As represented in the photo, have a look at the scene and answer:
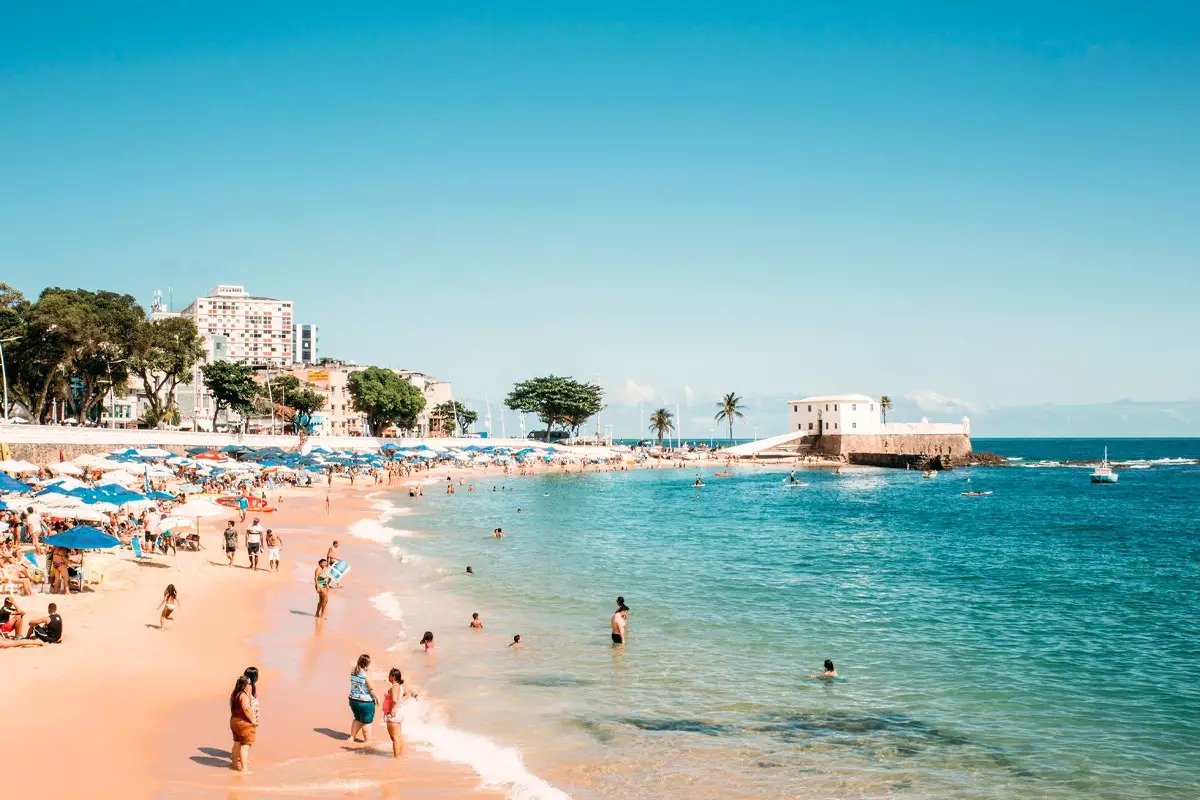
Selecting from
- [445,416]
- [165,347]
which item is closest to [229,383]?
[165,347]

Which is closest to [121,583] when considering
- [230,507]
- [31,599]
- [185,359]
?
[31,599]

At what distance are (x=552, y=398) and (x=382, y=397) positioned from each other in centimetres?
3373

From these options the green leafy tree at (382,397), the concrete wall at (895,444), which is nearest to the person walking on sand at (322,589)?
the green leafy tree at (382,397)

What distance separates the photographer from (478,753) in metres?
14.6

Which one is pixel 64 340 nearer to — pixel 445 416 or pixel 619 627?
pixel 619 627

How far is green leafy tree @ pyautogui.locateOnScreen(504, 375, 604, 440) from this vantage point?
141125mm

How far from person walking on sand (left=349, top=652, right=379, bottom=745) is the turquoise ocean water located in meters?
2.35

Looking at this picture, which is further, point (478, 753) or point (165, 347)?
point (165, 347)

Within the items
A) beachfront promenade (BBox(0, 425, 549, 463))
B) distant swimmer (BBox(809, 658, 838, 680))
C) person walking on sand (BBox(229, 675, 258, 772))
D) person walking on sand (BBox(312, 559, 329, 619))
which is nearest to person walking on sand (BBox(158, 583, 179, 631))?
person walking on sand (BBox(312, 559, 329, 619))

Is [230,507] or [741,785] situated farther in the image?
[230,507]

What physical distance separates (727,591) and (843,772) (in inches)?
662

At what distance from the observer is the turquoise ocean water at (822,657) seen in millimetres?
14672

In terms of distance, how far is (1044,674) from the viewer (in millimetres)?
20750

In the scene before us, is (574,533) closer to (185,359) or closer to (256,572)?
(256,572)
